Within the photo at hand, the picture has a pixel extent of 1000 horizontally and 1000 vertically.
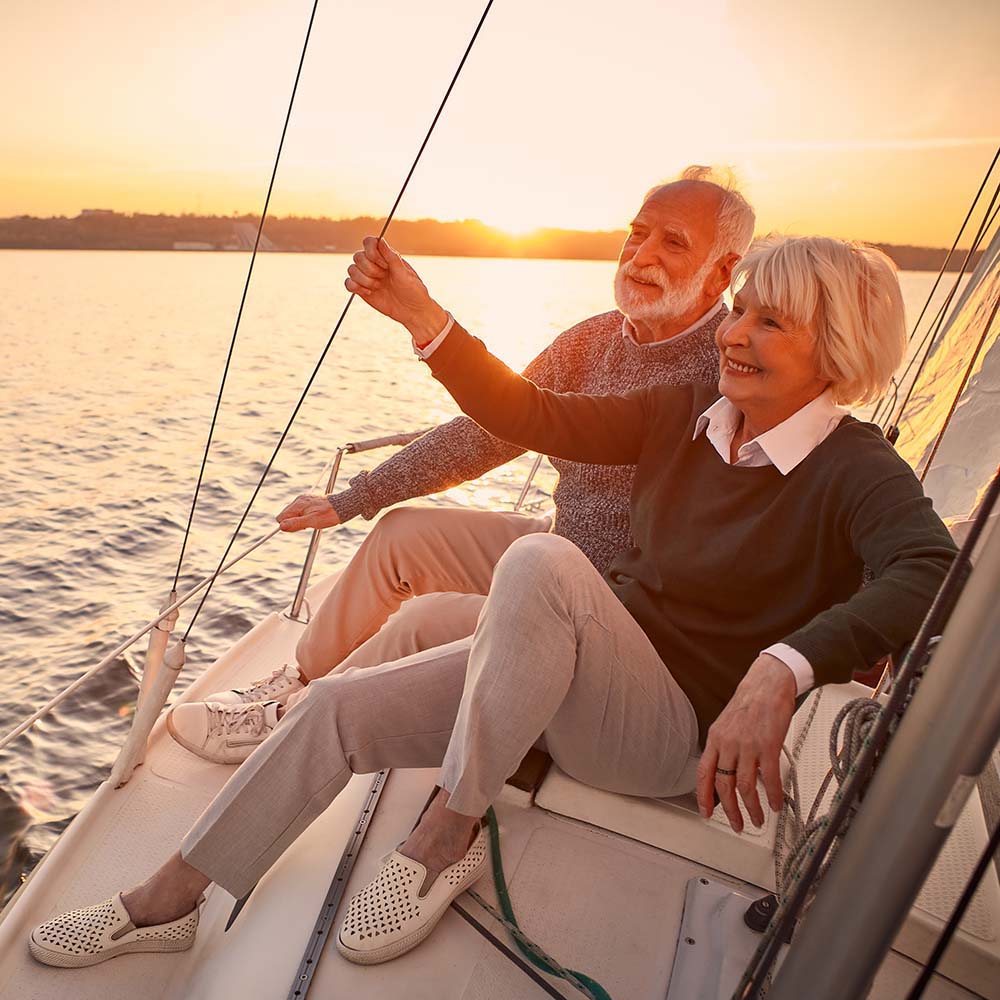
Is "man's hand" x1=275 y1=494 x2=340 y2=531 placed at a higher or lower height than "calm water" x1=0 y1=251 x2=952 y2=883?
higher

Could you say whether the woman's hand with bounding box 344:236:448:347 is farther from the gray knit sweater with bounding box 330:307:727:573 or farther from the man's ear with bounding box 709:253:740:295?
the man's ear with bounding box 709:253:740:295

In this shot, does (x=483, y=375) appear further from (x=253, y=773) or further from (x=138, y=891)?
(x=138, y=891)

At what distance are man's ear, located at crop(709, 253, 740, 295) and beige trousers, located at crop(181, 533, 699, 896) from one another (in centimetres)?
92

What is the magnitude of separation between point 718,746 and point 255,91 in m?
1.74

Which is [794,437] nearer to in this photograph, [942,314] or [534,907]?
[534,907]

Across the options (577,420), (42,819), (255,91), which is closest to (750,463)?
(577,420)

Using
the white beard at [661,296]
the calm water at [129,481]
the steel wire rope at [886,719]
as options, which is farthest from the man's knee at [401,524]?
the calm water at [129,481]

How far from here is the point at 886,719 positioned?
65cm

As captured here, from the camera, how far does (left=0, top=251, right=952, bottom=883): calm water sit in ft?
12.0

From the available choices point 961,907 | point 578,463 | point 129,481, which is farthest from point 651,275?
point 129,481

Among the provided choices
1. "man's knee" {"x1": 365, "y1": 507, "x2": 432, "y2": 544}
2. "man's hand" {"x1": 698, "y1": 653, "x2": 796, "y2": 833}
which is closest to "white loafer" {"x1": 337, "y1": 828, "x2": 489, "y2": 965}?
"man's hand" {"x1": 698, "y1": 653, "x2": 796, "y2": 833}

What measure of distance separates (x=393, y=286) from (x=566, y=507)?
2.15 feet

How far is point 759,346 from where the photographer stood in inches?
50.6

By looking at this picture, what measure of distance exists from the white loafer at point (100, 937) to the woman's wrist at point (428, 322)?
36.0 inches
